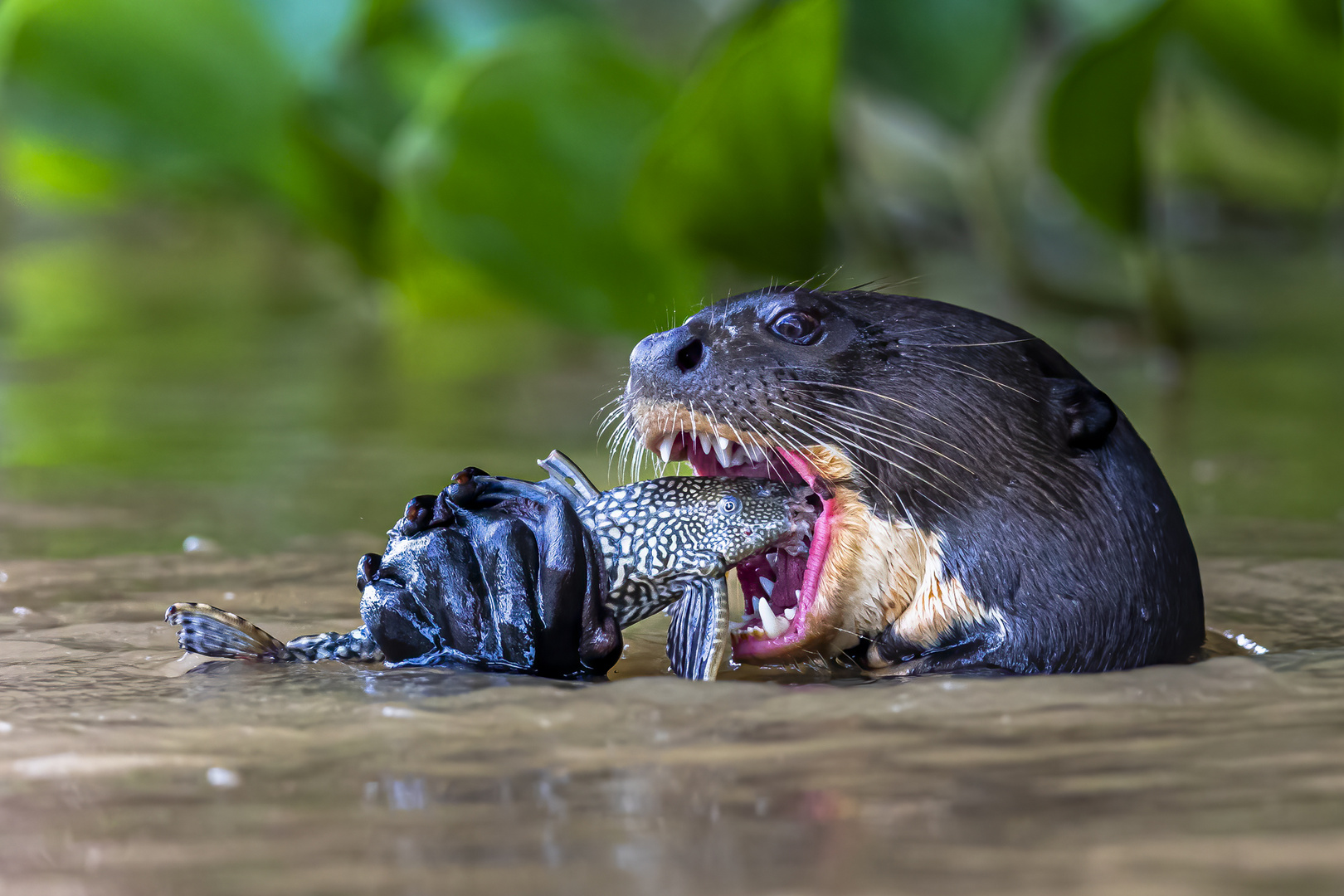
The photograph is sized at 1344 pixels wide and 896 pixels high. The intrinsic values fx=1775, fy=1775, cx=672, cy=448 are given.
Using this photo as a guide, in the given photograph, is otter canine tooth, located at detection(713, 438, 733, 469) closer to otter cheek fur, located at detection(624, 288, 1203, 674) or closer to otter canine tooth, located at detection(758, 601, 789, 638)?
otter cheek fur, located at detection(624, 288, 1203, 674)

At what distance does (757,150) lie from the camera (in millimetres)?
4684

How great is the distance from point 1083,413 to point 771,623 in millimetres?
486

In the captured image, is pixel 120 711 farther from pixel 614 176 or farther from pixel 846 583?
pixel 614 176

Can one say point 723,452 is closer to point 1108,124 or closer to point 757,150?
point 757,150

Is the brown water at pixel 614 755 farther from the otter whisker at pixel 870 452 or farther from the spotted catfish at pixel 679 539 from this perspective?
the otter whisker at pixel 870 452

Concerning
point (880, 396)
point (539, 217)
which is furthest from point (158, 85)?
point (880, 396)

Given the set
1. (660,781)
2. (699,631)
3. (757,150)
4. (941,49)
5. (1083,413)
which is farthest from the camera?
(941,49)

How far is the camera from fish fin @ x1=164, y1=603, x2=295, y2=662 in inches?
86.6

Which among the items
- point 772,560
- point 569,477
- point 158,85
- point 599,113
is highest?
point 158,85

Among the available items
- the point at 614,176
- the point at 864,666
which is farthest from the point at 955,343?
the point at 614,176

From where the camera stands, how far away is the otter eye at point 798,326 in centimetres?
237

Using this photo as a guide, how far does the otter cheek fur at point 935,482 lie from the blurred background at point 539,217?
3.30 ft

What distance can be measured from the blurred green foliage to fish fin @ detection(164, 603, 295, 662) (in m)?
2.51

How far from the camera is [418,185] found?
5.43 meters
